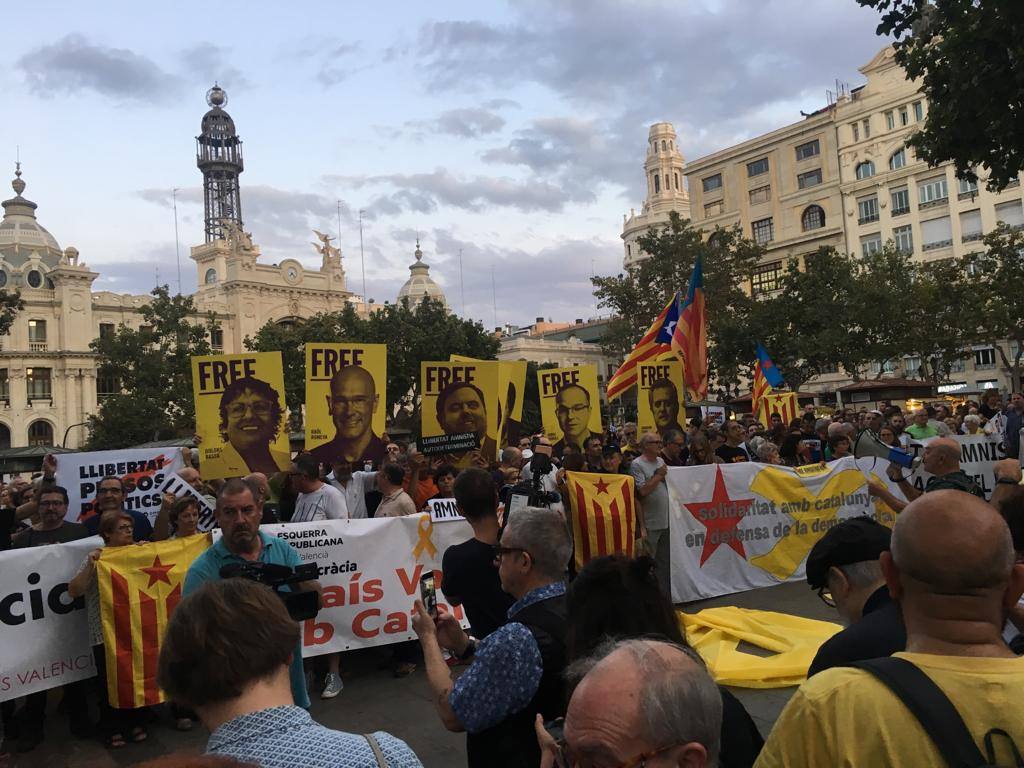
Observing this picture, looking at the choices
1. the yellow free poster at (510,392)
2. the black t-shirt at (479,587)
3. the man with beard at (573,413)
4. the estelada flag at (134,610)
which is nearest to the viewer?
the black t-shirt at (479,587)

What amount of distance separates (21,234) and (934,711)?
250 feet

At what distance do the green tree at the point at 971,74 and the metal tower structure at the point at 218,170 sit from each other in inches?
4745

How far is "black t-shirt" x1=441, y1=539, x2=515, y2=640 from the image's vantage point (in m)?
3.85

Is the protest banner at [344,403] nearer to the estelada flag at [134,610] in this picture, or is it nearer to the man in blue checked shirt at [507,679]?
the estelada flag at [134,610]

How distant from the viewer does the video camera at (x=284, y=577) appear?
3.14 m

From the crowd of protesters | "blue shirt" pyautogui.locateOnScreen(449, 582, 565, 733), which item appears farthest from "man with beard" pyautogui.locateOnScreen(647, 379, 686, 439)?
"blue shirt" pyautogui.locateOnScreen(449, 582, 565, 733)

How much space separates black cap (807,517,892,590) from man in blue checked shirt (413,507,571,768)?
967 millimetres

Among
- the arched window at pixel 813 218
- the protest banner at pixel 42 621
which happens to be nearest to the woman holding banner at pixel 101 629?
the protest banner at pixel 42 621

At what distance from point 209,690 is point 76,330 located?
227ft

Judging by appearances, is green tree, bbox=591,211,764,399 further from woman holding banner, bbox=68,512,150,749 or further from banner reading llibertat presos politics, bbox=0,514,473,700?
woman holding banner, bbox=68,512,150,749

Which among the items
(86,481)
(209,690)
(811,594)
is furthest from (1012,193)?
(209,690)

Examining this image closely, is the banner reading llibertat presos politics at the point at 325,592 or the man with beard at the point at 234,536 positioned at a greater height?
the man with beard at the point at 234,536

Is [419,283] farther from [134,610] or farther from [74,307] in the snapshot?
[134,610]

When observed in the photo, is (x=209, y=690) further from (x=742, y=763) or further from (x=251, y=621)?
(x=742, y=763)
